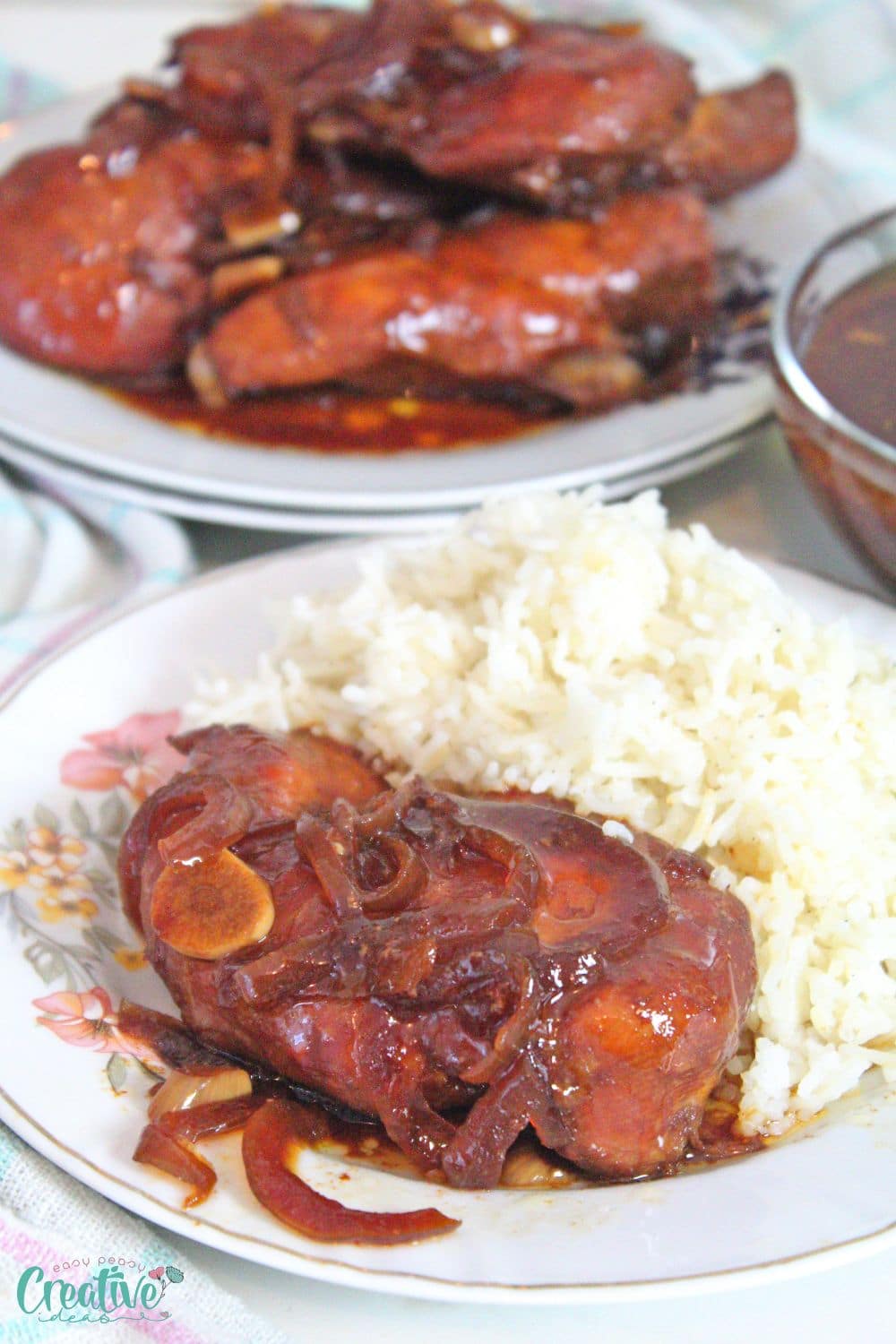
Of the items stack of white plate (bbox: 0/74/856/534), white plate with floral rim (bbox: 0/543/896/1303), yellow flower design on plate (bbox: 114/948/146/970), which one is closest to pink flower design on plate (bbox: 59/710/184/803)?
white plate with floral rim (bbox: 0/543/896/1303)

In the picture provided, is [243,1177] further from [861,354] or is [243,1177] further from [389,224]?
[389,224]

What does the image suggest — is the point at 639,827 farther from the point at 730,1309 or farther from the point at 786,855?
the point at 730,1309

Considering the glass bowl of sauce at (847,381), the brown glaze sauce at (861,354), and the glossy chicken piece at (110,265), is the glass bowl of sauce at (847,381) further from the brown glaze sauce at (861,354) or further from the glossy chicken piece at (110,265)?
the glossy chicken piece at (110,265)

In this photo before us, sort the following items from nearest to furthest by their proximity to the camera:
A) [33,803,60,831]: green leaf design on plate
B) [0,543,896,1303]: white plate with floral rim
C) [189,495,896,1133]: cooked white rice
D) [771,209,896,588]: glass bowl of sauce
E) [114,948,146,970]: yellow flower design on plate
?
[0,543,896,1303]: white plate with floral rim, [189,495,896,1133]: cooked white rice, [114,948,146,970]: yellow flower design on plate, [33,803,60,831]: green leaf design on plate, [771,209,896,588]: glass bowl of sauce

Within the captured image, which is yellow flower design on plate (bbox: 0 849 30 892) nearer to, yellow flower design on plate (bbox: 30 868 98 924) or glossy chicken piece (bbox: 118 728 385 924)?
yellow flower design on plate (bbox: 30 868 98 924)

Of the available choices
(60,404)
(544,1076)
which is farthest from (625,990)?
(60,404)
